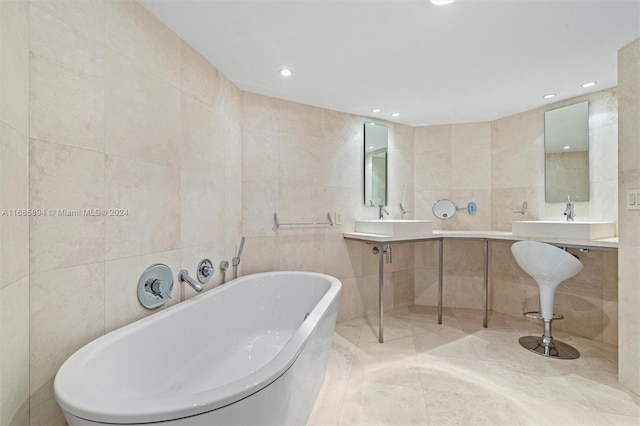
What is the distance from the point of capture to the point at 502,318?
9.44 feet

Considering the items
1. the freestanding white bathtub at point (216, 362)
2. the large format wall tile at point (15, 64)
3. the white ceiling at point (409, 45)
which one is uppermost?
the white ceiling at point (409, 45)

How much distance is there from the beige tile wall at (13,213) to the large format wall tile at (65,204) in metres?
0.04

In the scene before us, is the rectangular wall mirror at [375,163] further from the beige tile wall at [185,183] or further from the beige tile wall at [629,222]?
the beige tile wall at [629,222]

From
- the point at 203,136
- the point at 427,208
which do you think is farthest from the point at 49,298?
the point at 427,208

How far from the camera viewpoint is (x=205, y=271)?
74.9 inches

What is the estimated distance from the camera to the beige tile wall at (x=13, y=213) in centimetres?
82

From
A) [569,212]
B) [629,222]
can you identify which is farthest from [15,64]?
[569,212]

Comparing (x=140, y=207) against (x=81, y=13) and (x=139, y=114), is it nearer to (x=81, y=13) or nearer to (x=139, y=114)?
(x=139, y=114)

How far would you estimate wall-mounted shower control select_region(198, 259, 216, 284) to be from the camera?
188 cm

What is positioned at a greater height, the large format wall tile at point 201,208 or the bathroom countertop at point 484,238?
the large format wall tile at point 201,208

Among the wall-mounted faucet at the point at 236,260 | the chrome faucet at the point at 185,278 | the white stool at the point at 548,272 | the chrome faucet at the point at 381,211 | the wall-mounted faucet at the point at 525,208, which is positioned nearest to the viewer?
the chrome faucet at the point at 185,278

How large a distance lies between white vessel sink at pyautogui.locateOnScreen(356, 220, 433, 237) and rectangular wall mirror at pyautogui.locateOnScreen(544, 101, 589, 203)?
3.92 ft

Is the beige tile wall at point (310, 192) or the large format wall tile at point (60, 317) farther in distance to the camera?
the beige tile wall at point (310, 192)

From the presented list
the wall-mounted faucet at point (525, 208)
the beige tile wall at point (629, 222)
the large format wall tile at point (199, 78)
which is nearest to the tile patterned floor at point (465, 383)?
the beige tile wall at point (629, 222)
